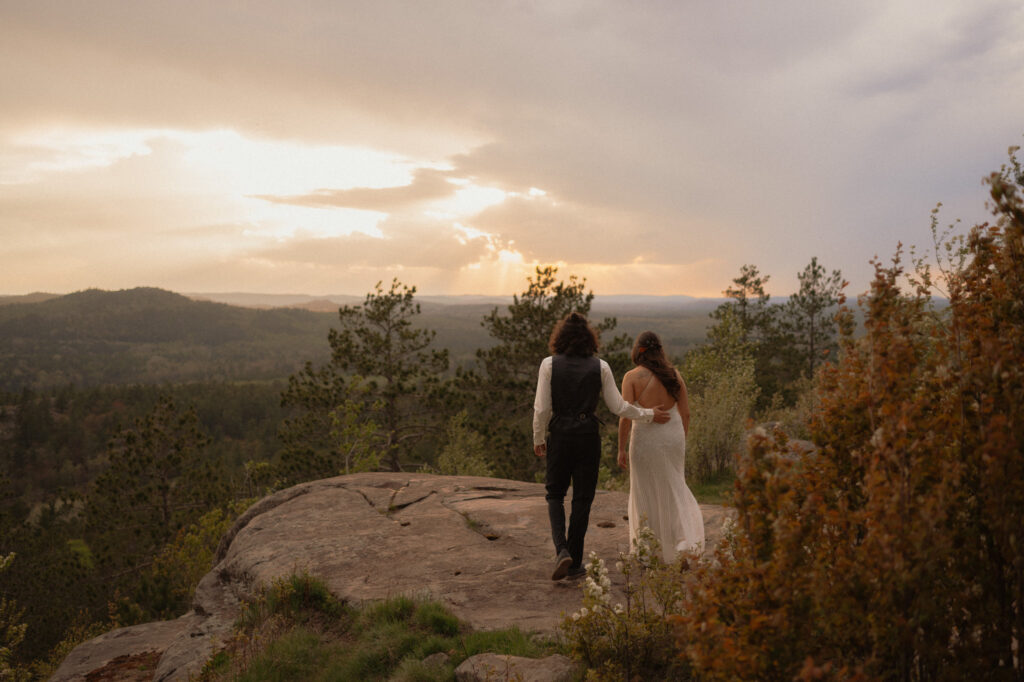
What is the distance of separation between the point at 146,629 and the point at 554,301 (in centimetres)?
1755

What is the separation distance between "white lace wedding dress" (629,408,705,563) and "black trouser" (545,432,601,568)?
0.62 m

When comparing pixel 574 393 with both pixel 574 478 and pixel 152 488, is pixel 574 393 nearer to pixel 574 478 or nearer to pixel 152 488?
pixel 574 478

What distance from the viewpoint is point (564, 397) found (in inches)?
213

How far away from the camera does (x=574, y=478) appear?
5.54 metres

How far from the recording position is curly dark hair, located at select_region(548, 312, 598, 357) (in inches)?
217

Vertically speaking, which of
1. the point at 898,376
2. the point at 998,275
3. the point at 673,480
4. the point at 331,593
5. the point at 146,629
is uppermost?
the point at 998,275

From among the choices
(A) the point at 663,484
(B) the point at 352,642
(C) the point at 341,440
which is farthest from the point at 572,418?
(C) the point at 341,440

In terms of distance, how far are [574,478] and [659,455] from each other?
96cm

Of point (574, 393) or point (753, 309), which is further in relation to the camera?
point (753, 309)

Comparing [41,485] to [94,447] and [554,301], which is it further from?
[554,301]

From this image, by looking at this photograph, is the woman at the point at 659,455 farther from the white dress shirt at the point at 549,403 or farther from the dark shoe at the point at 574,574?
the dark shoe at the point at 574,574

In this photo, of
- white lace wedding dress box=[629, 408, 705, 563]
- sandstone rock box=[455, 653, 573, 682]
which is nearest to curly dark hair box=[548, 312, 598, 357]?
white lace wedding dress box=[629, 408, 705, 563]

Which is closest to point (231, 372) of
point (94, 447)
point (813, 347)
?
point (94, 447)

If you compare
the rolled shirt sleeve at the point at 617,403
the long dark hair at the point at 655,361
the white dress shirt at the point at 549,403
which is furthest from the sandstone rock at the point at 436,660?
the long dark hair at the point at 655,361
